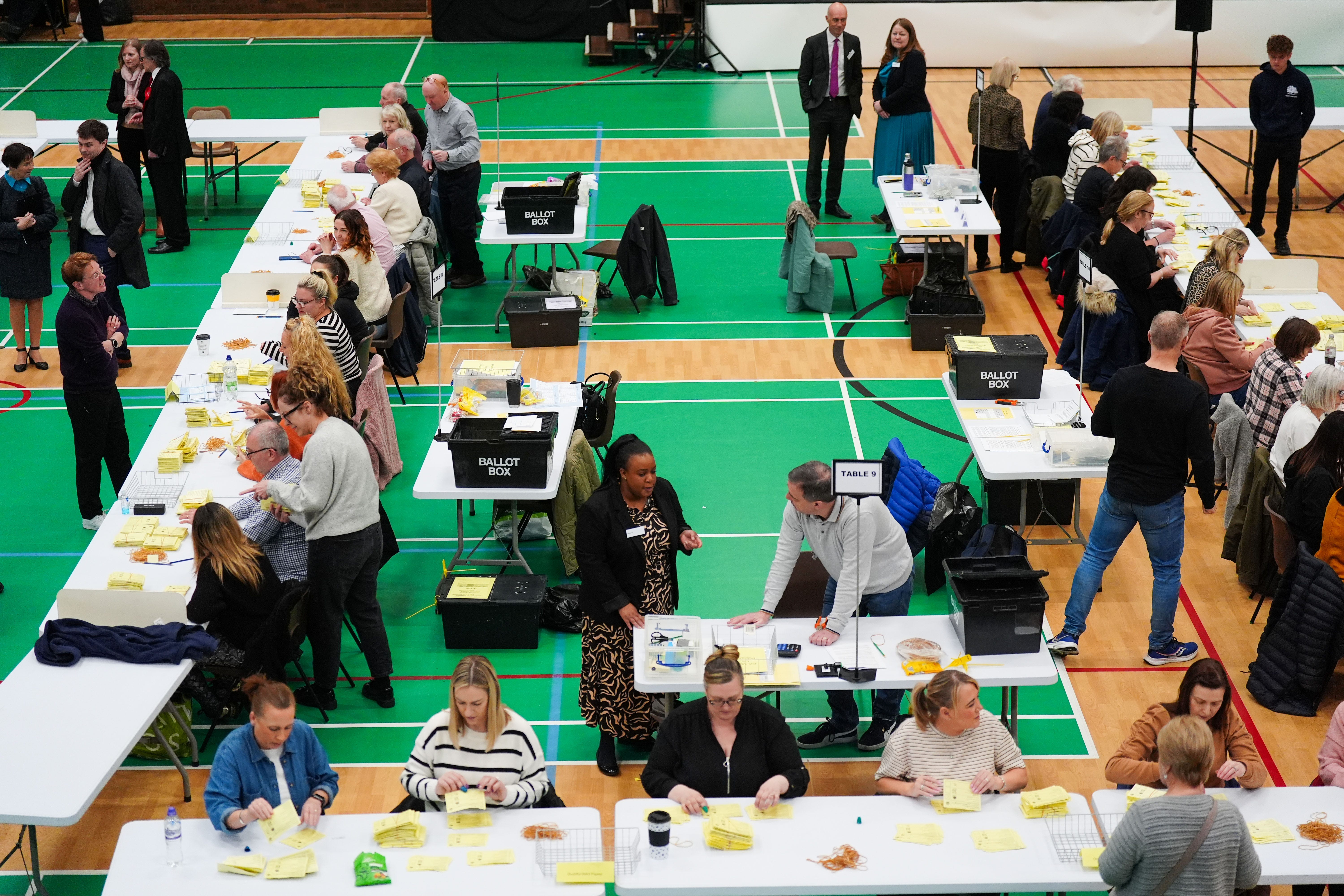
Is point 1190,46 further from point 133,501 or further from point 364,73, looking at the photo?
point 133,501

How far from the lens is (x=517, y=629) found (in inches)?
295

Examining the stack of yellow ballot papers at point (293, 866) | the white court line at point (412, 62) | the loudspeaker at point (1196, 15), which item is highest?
the loudspeaker at point (1196, 15)

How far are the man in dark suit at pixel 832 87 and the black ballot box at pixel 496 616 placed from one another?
6920mm

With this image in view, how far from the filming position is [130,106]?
41.5ft

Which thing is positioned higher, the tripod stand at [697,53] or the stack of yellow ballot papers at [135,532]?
the tripod stand at [697,53]

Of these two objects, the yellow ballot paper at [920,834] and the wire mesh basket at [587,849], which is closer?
the wire mesh basket at [587,849]

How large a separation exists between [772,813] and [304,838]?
67.1 inches

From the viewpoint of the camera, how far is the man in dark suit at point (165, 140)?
12406mm

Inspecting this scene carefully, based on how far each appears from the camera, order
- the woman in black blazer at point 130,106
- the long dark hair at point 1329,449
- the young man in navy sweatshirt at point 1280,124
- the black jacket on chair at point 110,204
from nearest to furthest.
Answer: the long dark hair at point 1329,449
the black jacket on chair at point 110,204
the young man in navy sweatshirt at point 1280,124
the woman in black blazer at point 130,106

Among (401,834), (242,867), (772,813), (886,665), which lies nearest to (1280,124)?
(886,665)

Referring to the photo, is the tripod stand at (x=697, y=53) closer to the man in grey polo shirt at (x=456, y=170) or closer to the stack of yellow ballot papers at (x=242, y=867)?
the man in grey polo shirt at (x=456, y=170)

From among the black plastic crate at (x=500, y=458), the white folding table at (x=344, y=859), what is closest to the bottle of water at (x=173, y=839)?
the white folding table at (x=344, y=859)

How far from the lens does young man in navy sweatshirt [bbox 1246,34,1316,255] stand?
12.1 metres

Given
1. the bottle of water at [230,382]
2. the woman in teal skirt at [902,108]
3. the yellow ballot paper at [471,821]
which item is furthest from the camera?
Result: the woman in teal skirt at [902,108]
